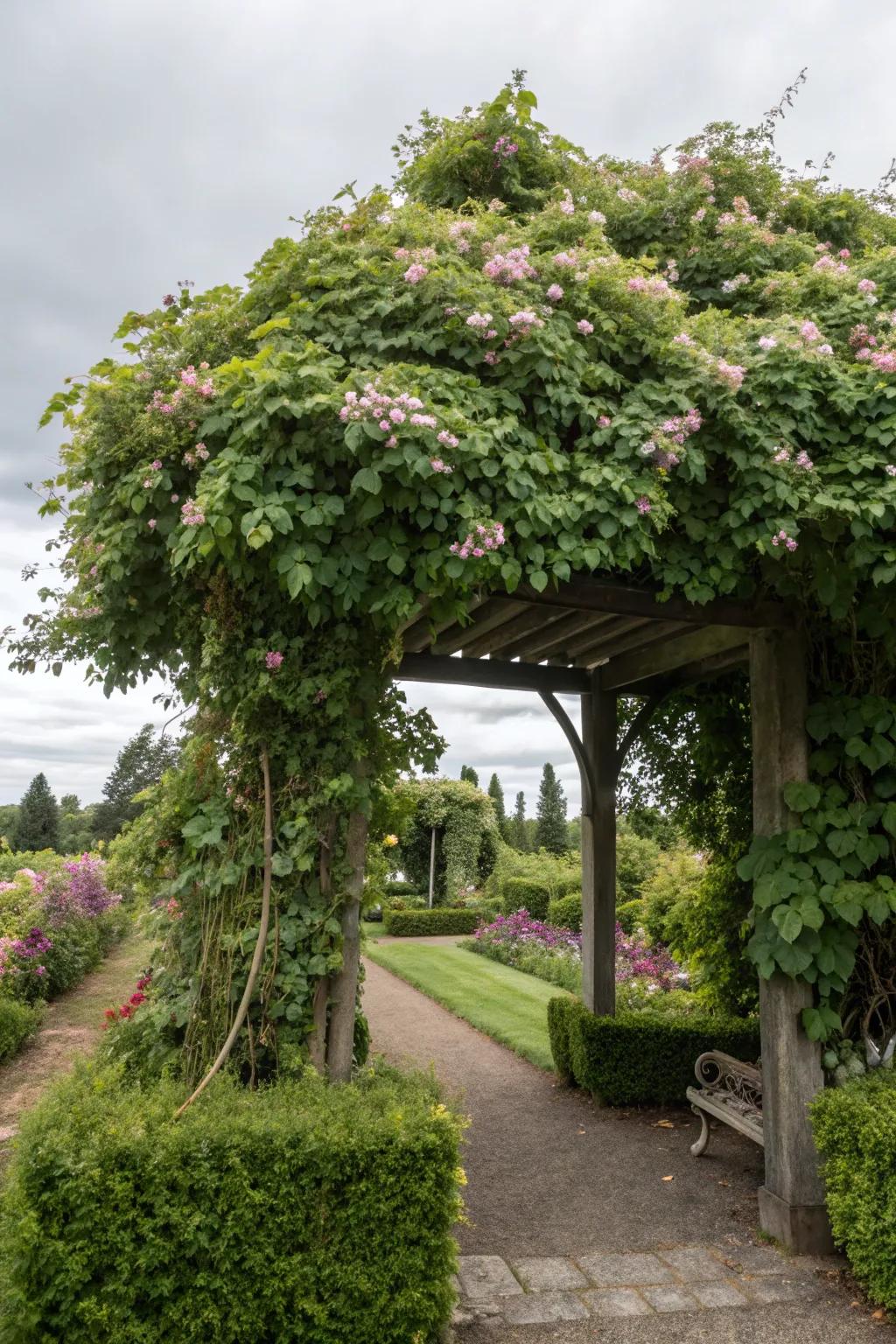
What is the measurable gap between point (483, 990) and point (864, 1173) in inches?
296

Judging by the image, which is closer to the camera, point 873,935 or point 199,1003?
point 199,1003

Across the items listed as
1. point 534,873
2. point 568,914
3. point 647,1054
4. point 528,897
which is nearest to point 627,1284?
point 647,1054

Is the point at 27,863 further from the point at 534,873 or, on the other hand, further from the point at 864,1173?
the point at 864,1173

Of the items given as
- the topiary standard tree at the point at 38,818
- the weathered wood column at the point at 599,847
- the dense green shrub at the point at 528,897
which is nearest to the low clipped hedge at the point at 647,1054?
the weathered wood column at the point at 599,847

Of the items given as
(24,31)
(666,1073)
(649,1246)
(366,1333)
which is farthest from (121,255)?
(666,1073)

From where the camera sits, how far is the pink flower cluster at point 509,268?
360 centimetres

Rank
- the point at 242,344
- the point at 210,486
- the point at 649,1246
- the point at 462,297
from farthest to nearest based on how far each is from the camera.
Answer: the point at 649,1246 < the point at 242,344 < the point at 462,297 < the point at 210,486

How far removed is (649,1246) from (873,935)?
1756 mm

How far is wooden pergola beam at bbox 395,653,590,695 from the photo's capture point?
5.89 metres

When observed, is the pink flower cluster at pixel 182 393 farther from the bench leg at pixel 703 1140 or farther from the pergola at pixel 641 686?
the bench leg at pixel 703 1140

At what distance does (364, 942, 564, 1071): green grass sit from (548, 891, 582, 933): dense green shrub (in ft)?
5.30

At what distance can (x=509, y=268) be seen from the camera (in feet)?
11.8

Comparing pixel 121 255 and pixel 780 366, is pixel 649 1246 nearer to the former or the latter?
pixel 780 366

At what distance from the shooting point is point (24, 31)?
3773mm
